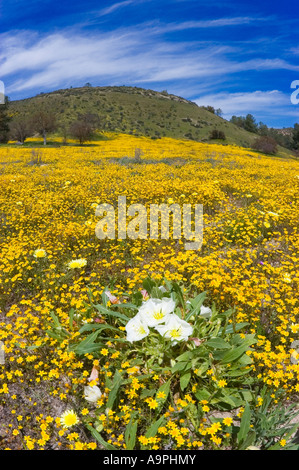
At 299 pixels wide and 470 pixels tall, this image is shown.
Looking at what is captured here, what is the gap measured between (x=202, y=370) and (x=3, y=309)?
3.71 metres

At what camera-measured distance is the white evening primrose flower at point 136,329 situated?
3201 millimetres

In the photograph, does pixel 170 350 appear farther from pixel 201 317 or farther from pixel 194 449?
pixel 194 449

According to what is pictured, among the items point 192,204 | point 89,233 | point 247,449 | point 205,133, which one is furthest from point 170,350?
point 205,133

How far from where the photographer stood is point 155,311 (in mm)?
3371

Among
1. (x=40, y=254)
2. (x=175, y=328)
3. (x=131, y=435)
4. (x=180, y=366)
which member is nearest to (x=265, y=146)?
(x=40, y=254)

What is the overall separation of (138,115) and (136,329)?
79604 mm

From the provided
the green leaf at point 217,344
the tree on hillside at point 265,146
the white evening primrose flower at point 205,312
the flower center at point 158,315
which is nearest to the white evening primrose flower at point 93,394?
the flower center at point 158,315

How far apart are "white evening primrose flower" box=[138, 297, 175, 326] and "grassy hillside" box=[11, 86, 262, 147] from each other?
6098 cm

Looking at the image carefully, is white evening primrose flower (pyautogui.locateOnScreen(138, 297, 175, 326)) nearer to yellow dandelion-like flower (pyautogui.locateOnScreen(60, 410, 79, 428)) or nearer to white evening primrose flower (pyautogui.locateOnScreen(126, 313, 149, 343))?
white evening primrose flower (pyautogui.locateOnScreen(126, 313, 149, 343))

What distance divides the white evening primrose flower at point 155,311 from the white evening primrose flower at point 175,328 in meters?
0.07

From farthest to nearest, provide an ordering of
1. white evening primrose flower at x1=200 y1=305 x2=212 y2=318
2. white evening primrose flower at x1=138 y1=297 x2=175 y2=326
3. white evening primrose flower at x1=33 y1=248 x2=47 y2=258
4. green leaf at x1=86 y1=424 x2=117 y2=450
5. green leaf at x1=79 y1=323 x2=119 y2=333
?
white evening primrose flower at x1=33 y1=248 x2=47 y2=258
white evening primrose flower at x1=200 y1=305 x2=212 y2=318
green leaf at x1=79 y1=323 x2=119 y2=333
white evening primrose flower at x1=138 y1=297 x2=175 y2=326
green leaf at x1=86 y1=424 x2=117 y2=450

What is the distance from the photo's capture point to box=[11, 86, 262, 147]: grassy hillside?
65062 millimetres

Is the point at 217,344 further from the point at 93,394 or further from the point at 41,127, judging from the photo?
the point at 41,127

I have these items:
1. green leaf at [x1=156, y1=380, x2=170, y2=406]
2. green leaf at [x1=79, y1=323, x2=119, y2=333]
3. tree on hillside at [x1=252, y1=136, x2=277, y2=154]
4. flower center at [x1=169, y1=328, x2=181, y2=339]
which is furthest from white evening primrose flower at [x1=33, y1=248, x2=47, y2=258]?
tree on hillside at [x1=252, y1=136, x2=277, y2=154]
